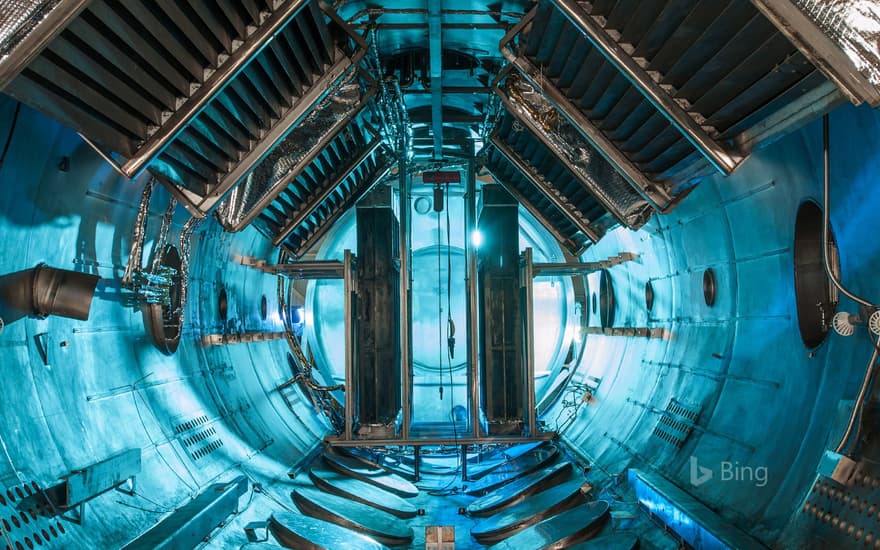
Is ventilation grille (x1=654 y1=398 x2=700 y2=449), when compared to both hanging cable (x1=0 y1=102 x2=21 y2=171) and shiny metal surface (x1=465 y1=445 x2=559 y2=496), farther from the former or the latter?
hanging cable (x1=0 y1=102 x2=21 y2=171)

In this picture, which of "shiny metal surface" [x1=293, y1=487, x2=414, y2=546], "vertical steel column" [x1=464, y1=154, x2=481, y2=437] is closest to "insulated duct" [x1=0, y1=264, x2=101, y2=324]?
"shiny metal surface" [x1=293, y1=487, x2=414, y2=546]

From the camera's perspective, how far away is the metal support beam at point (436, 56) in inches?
172

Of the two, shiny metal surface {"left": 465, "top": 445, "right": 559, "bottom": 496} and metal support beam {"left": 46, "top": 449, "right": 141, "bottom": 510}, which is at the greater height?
metal support beam {"left": 46, "top": 449, "right": 141, "bottom": 510}

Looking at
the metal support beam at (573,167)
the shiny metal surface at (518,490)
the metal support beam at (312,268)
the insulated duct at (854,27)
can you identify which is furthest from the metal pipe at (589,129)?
the metal support beam at (312,268)

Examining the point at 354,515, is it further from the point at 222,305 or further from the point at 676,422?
the point at 676,422

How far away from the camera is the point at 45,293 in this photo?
3148 mm

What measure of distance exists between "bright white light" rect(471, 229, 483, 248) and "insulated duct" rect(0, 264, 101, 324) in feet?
14.9

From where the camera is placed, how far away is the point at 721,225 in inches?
183

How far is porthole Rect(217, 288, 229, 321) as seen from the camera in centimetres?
624

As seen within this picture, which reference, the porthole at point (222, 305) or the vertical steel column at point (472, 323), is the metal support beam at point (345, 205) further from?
the porthole at point (222, 305)

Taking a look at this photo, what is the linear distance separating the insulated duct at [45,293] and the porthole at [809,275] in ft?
10.8

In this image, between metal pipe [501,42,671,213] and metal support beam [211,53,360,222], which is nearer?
metal support beam [211,53,360,222]

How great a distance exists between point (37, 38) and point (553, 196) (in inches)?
189

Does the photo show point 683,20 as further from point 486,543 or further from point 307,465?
point 307,465
